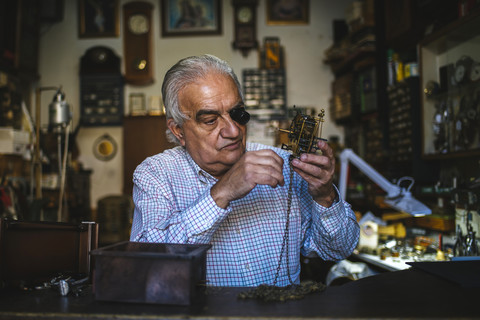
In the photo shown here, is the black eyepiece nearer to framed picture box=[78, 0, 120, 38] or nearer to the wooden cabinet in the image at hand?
the wooden cabinet

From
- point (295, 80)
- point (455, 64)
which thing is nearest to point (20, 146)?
point (295, 80)

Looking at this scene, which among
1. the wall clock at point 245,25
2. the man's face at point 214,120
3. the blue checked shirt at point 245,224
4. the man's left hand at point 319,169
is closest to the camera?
the man's left hand at point 319,169

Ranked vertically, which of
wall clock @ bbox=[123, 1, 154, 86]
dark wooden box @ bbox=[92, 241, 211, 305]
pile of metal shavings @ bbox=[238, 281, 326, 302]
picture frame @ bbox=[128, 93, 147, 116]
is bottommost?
pile of metal shavings @ bbox=[238, 281, 326, 302]

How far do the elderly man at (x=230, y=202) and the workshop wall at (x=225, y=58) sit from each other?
15.2ft

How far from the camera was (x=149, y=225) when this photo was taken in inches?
58.6

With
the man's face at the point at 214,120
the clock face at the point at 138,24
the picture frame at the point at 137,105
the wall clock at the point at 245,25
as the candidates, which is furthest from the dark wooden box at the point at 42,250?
the clock face at the point at 138,24

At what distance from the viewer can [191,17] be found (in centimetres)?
637

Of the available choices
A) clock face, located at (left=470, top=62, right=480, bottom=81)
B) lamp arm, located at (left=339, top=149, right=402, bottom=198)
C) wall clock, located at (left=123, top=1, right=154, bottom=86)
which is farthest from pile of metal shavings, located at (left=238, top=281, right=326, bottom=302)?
wall clock, located at (left=123, top=1, right=154, bottom=86)

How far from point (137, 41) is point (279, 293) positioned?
5916 mm

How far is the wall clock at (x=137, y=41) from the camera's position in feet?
20.7

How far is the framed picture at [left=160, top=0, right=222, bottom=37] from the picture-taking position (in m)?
6.33

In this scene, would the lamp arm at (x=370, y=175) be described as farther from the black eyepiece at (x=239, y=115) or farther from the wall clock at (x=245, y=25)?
the wall clock at (x=245, y=25)

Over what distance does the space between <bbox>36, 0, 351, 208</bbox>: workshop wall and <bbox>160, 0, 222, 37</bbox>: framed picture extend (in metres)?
0.09

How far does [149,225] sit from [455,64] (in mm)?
2723
